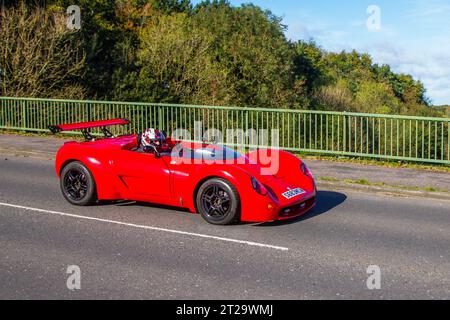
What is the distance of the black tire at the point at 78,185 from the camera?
386 inches

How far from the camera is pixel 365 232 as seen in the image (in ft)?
27.9

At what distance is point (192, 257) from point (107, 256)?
1.03 meters

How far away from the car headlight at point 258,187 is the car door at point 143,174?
1.37 m

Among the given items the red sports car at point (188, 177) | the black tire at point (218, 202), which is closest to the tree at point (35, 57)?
the red sports car at point (188, 177)

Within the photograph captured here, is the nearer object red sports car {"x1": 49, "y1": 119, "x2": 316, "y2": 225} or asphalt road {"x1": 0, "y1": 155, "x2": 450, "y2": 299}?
asphalt road {"x1": 0, "y1": 155, "x2": 450, "y2": 299}

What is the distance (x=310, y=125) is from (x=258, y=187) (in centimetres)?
798

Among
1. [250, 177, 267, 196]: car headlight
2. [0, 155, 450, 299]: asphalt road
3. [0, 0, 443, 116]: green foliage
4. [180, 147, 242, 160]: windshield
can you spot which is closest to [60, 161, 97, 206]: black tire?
[0, 155, 450, 299]: asphalt road

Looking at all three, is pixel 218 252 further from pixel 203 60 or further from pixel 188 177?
pixel 203 60

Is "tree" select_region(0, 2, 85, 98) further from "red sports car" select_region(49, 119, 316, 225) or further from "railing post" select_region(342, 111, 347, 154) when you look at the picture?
"red sports car" select_region(49, 119, 316, 225)

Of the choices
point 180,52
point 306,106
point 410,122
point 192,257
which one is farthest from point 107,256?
point 306,106

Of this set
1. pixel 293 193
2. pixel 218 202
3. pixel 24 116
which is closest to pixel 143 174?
pixel 218 202

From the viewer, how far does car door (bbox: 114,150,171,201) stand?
29.8ft

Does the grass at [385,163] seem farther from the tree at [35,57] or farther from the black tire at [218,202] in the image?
the tree at [35,57]

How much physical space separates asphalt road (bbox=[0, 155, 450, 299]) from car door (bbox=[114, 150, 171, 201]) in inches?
14.8
